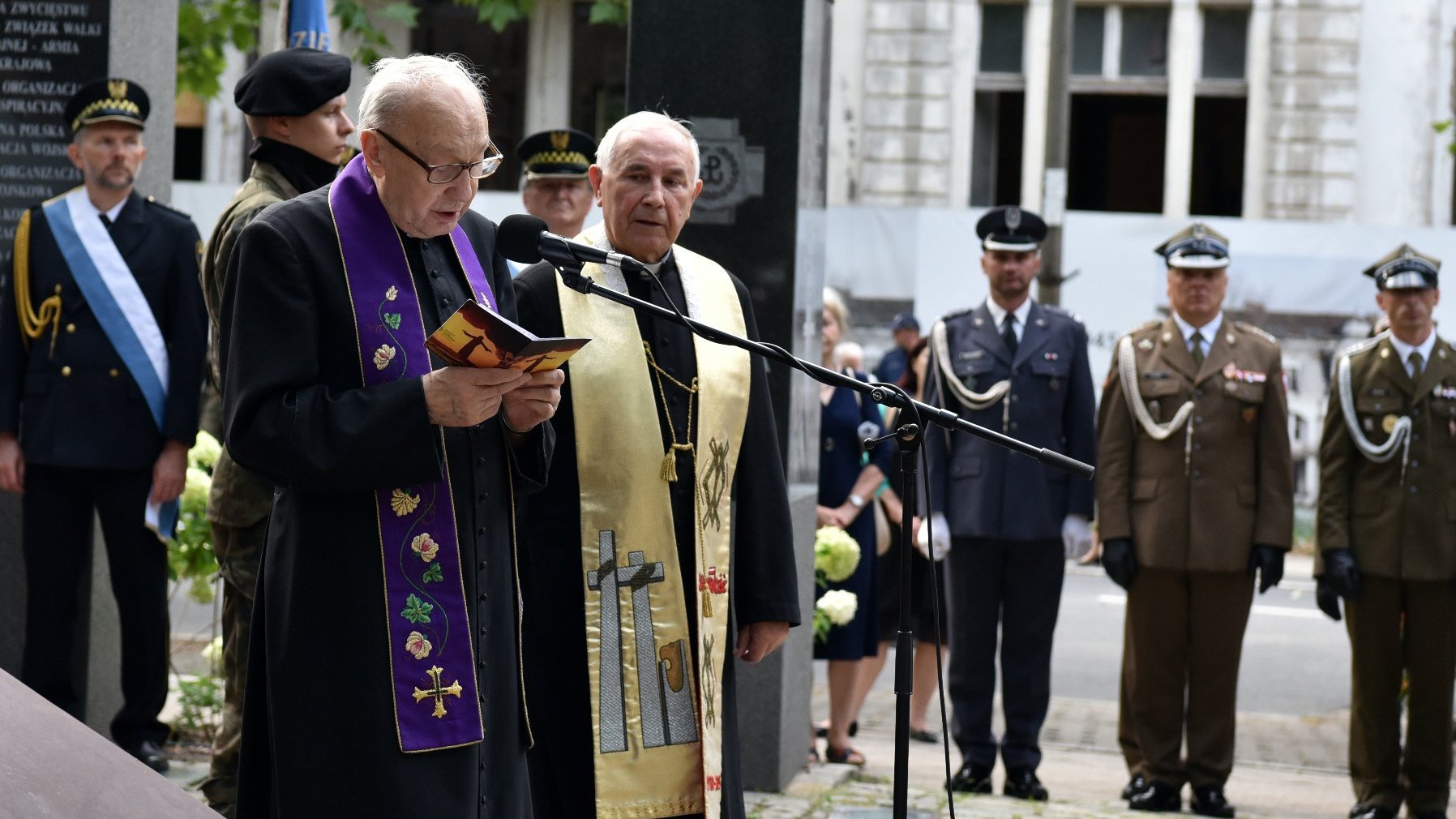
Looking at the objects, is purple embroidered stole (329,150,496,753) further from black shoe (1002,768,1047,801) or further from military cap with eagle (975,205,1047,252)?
military cap with eagle (975,205,1047,252)

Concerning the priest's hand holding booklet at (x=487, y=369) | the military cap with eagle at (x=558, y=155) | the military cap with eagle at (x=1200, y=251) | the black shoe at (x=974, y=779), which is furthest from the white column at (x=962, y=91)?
the priest's hand holding booklet at (x=487, y=369)

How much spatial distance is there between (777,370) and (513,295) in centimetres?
287

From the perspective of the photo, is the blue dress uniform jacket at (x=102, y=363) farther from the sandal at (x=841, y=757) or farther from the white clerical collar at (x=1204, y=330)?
the white clerical collar at (x=1204, y=330)

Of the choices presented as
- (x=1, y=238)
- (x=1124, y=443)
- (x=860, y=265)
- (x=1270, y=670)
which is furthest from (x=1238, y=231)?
(x=1, y=238)

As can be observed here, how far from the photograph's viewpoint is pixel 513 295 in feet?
12.6

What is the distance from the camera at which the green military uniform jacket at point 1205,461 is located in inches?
284

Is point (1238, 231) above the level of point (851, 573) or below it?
above

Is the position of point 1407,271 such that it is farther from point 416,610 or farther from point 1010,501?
point 416,610

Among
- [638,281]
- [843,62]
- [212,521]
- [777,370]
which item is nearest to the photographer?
[638,281]

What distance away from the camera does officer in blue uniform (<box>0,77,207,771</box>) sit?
20.2ft

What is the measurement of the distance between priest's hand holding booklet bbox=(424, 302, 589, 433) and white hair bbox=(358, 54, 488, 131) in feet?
1.43

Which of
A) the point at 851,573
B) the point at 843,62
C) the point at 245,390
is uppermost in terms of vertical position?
the point at 843,62

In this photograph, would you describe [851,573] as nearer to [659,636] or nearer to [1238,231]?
[659,636]

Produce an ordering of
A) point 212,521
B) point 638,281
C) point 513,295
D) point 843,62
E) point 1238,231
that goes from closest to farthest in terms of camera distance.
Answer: point 513,295
point 638,281
point 212,521
point 1238,231
point 843,62
